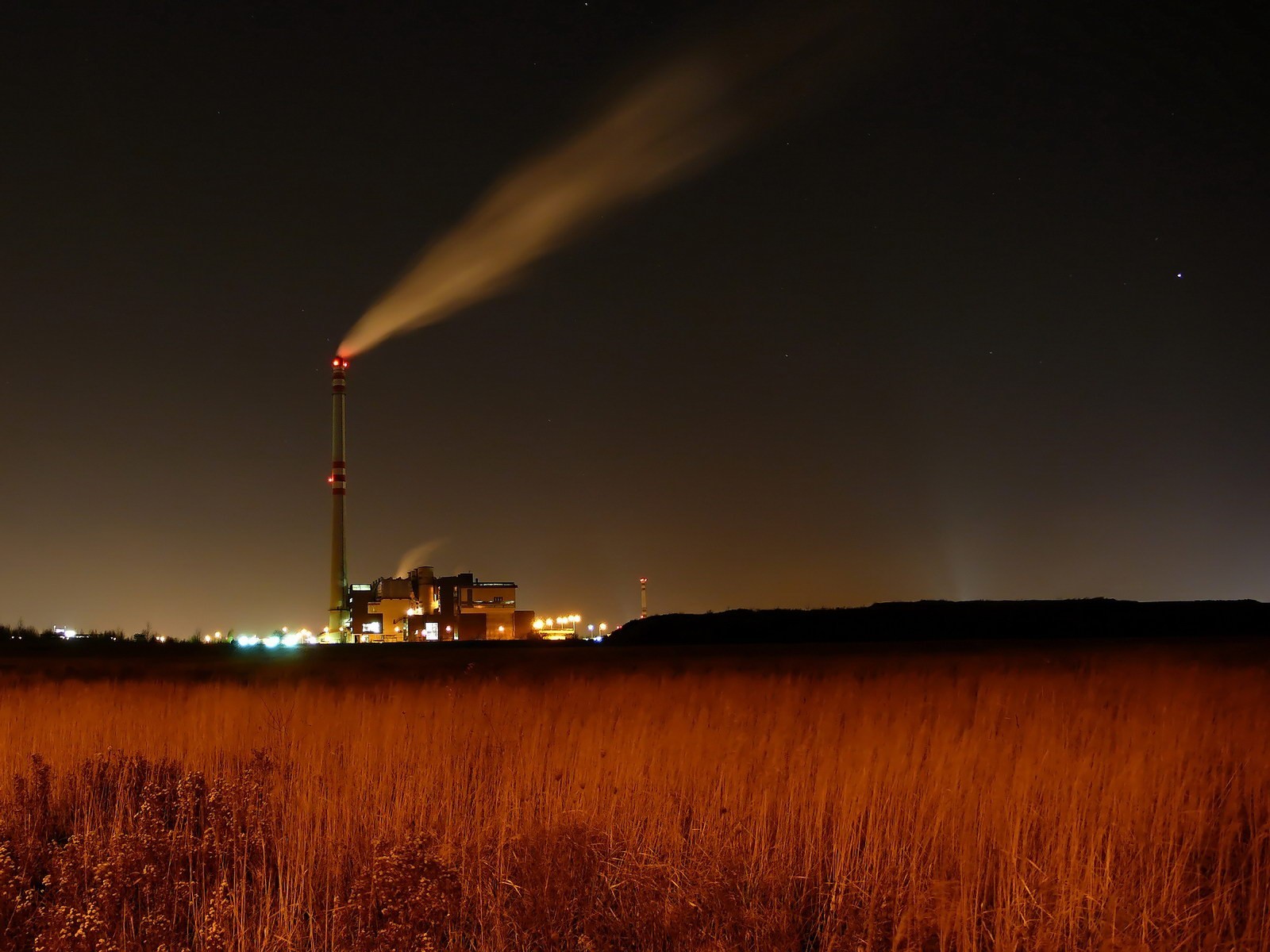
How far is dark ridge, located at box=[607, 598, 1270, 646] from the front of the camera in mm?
52406

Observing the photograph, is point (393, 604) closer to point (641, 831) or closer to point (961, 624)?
point (961, 624)

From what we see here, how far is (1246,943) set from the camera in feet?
19.2

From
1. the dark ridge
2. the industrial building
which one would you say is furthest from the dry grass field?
the industrial building

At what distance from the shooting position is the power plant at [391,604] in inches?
3873

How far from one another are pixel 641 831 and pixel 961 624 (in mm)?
52330

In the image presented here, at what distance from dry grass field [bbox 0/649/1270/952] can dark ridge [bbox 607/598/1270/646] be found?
131 feet

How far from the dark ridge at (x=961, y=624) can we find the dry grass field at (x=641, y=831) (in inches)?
1576

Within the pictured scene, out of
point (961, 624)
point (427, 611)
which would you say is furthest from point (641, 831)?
point (427, 611)

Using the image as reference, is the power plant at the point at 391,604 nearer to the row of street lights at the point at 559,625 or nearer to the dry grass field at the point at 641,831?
the row of street lights at the point at 559,625

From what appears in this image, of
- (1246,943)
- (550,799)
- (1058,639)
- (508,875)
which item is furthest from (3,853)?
(1058,639)

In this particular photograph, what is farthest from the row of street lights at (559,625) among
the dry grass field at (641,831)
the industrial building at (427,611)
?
the dry grass field at (641,831)

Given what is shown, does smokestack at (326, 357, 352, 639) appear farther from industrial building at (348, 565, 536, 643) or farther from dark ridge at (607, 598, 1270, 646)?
dark ridge at (607, 598, 1270, 646)

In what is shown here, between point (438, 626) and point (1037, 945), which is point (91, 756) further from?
point (438, 626)

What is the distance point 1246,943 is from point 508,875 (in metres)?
4.39
